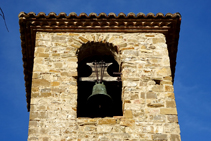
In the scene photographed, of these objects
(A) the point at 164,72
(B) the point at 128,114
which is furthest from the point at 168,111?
(A) the point at 164,72

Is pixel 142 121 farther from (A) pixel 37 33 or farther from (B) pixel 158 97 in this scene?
(A) pixel 37 33

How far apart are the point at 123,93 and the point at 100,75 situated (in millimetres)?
734

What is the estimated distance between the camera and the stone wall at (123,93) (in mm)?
8961

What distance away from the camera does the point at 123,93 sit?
32.0ft

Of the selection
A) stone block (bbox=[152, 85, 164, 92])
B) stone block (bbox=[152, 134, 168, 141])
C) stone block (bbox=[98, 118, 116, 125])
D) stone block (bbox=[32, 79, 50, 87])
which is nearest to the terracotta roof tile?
stone block (bbox=[32, 79, 50, 87])

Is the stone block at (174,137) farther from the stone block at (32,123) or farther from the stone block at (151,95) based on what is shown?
the stone block at (32,123)

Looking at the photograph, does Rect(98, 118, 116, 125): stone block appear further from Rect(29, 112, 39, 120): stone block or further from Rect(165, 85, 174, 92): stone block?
Rect(165, 85, 174, 92): stone block

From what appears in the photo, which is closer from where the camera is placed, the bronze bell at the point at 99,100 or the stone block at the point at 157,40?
the bronze bell at the point at 99,100

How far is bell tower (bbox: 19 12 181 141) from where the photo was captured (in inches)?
356

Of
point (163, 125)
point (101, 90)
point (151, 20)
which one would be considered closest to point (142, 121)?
point (163, 125)

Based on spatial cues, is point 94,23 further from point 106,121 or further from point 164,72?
point 106,121

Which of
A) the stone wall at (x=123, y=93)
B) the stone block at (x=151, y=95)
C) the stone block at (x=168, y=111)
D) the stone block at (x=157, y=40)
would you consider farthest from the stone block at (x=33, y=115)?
the stone block at (x=157, y=40)

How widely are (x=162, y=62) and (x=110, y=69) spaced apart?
3.73ft

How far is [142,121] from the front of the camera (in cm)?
916
